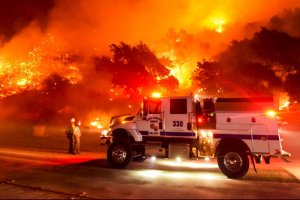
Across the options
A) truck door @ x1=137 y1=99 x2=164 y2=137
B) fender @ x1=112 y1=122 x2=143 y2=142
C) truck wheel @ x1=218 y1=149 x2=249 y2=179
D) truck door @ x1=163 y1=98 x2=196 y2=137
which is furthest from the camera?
fender @ x1=112 y1=122 x2=143 y2=142

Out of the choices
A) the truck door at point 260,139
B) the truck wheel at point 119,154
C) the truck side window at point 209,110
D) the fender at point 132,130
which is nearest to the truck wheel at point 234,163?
the truck door at point 260,139

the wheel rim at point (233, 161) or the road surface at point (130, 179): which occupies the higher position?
the wheel rim at point (233, 161)

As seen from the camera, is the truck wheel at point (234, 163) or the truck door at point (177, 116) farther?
the truck door at point (177, 116)

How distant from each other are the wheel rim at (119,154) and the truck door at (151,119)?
0.95m

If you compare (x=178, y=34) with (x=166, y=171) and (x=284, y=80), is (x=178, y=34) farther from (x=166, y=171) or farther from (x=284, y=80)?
(x=166, y=171)

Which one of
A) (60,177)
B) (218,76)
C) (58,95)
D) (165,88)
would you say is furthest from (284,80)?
(60,177)

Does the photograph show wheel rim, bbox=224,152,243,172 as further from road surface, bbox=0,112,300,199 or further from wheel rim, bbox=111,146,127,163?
wheel rim, bbox=111,146,127,163

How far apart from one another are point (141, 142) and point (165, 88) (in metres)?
16.4

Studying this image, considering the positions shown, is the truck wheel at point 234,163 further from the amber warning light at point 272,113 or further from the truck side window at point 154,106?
the truck side window at point 154,106

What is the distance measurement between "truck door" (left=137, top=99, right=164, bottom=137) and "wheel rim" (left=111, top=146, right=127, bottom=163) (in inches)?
37.4

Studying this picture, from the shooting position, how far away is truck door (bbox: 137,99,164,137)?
37.3 ft

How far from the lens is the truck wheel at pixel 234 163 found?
973cm

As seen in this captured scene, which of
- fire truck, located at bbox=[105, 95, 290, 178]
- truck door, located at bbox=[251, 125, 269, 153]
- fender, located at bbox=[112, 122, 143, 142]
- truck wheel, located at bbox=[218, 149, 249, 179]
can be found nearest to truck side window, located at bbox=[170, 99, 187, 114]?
fire truck, located at bbox=[105, 95, 290, 178]

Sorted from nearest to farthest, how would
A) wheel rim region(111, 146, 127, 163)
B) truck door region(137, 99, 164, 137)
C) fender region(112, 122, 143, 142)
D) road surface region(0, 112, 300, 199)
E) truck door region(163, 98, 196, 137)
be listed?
road surface region(0, 112, 300, 199)
truck door region(163, 98, 196, 137)
truck door region(137, 99, 164, 137)
wheel rim region(111, 146, 127, 163)
fender region(112, 122, 143, 142)
